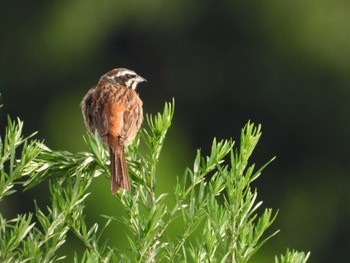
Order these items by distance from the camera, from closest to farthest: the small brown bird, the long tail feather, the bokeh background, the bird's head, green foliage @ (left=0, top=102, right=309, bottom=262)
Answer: green foliage @ (left=0, top=102, right=309, bottom=262) < the long tail feather < the small brown bird < the bird's head < the bokeh background

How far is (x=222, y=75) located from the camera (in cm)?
2405

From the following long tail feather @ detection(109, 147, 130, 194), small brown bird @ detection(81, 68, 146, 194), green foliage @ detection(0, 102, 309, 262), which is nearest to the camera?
green foliage @ detection(0, 102, 309, 262)

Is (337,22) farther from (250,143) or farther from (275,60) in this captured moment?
(250,143)

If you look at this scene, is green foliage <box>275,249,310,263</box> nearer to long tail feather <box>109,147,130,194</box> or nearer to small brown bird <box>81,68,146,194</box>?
long tail feather <box>109,147,130,194</box>

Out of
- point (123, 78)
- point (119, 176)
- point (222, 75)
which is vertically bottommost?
point (222, 75)

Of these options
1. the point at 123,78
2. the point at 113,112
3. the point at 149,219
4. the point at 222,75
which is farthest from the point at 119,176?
the point at 222,75

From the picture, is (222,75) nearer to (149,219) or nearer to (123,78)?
(123,78)

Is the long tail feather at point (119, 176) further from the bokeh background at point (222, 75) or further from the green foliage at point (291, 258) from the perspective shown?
the bokeh background at point (222, 75)

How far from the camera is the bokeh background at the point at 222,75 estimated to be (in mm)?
22859

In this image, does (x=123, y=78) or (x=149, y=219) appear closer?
(x=149, y=219)

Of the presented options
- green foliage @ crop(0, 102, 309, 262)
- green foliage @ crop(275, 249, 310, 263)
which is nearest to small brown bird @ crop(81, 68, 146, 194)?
green foliage @ crop(0, 102, 309, 262)

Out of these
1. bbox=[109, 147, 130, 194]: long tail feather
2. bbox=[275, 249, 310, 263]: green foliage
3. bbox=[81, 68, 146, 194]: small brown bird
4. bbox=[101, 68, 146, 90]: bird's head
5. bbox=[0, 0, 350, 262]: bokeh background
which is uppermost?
bbox=[275, 249, 310, 263]: green foliage

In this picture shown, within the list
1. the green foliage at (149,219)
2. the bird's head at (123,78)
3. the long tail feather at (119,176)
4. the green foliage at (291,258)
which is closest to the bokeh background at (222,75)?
the bird's head at (123,78)

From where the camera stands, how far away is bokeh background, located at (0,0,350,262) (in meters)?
22.9
